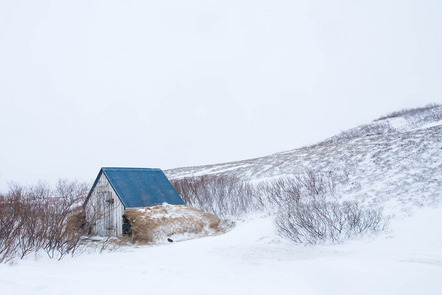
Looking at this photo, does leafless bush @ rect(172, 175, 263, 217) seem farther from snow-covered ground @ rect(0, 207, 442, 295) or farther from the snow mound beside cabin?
snow-covered ground @ rect(0, 207, 442, 295)

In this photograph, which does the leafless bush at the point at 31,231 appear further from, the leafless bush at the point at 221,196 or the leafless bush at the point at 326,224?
the leafless bush at the point at 221,196

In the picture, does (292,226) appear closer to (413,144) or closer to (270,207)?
(270,207)

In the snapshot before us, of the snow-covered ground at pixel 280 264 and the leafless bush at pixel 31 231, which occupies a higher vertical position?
the leafless bush at pixel 31 231

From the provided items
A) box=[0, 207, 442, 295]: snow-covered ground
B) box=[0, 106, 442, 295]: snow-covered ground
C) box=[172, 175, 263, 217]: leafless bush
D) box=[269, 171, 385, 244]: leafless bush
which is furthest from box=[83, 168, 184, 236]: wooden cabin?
box=[269, 171, 385, 244]: leafless bush

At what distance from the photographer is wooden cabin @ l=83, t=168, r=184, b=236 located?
13.2 metres

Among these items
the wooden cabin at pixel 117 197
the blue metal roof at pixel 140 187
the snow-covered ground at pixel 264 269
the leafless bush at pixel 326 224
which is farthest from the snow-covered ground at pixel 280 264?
the blue metal roof at pixel 140 187

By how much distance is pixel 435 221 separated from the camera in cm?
789

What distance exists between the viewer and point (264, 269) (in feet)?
21.3

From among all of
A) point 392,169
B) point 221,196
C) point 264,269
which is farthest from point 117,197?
point 392,169

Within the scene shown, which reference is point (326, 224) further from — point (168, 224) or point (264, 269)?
point (168, 224)

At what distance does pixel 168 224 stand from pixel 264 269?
7.07m

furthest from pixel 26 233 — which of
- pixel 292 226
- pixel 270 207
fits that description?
pixel 270 207

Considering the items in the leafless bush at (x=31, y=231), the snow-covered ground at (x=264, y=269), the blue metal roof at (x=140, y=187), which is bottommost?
the snow-covered ground at (x=264, y=269)

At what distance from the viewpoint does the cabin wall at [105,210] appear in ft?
43.0
